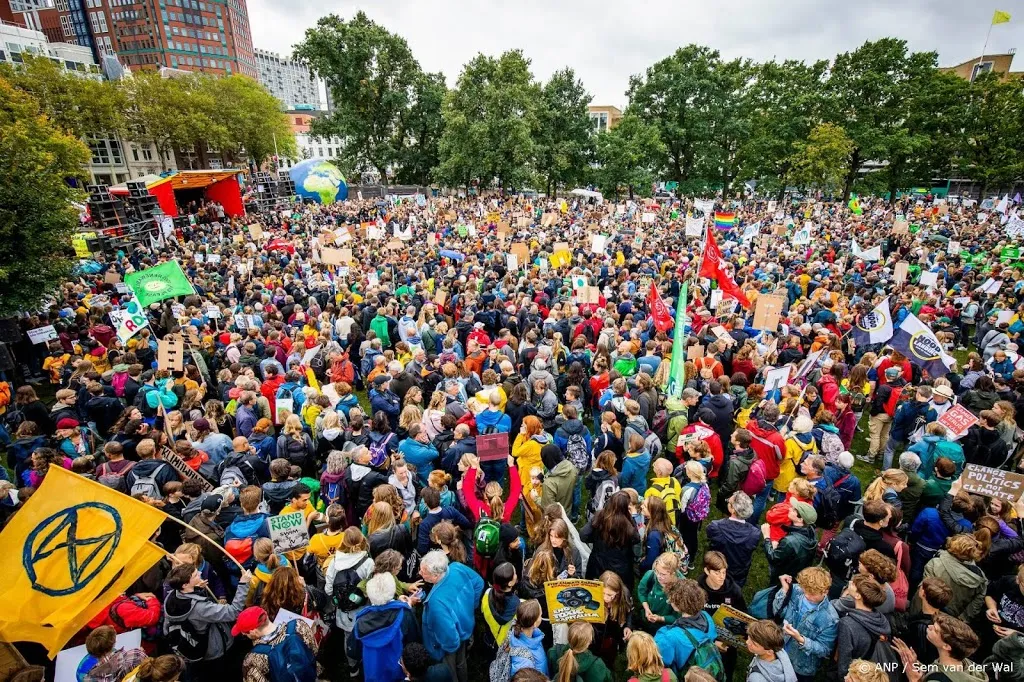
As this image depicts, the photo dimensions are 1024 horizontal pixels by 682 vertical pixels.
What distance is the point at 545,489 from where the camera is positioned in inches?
213

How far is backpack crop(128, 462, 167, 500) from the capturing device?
5.31 meters

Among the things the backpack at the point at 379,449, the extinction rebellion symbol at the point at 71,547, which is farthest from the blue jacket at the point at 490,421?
the extinction rebellion symbol at the point at 71,547

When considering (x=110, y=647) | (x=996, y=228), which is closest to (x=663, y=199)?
(x=996, y=228)

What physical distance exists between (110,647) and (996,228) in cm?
3389

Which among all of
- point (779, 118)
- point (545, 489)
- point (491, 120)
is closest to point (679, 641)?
point (545, 489)

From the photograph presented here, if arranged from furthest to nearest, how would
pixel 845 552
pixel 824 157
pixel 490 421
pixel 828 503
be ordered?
1. pixel 824 157
2. pixel 490 421
3. pixel 828 503
4. pixel 845 552

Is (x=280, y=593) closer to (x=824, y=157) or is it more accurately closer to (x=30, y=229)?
(x=30, y=229)

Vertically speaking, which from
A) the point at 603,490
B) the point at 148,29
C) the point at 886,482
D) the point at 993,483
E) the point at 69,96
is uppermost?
the point at 148,29

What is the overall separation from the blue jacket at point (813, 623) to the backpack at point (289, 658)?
353 centimetres

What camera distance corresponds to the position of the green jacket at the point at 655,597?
4.00 m

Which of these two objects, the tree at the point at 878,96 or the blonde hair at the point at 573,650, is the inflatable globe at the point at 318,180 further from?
the tree at the point at 878,96

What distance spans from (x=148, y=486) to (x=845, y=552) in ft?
22.1

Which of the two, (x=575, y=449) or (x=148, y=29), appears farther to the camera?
(x=148, y=29)

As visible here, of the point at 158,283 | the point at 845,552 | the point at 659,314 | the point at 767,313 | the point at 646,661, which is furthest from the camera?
the point at 158,283
